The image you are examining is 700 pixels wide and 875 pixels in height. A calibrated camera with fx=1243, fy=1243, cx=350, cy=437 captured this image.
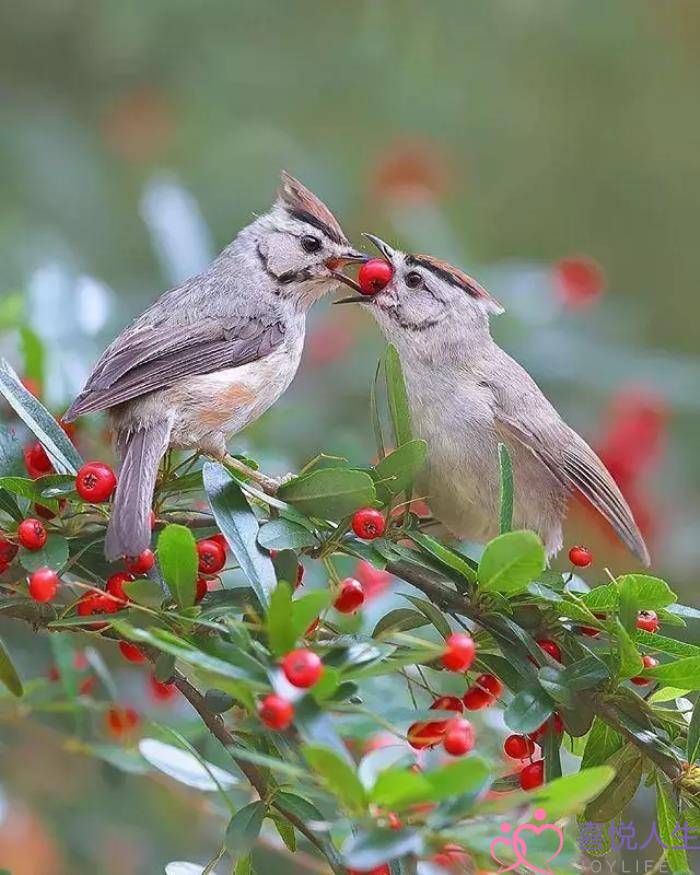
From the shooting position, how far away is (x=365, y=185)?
5301 millimetres

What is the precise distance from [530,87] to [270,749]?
15.1 ft

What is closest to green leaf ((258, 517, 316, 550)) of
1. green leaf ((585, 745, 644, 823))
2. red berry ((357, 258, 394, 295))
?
green leaf ((585, 745, 644, 823))

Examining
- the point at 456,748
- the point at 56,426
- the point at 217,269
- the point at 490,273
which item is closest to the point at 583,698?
the point at 456,748

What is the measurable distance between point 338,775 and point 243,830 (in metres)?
0.38

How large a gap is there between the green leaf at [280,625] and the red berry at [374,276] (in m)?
1.75

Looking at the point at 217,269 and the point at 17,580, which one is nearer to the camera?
the point at 17,580

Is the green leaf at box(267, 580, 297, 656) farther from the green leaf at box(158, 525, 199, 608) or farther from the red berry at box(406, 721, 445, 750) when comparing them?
the red berry at box(406, 721, 445, 750)

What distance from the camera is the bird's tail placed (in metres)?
1.83

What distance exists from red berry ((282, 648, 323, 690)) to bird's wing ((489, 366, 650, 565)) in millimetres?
1543

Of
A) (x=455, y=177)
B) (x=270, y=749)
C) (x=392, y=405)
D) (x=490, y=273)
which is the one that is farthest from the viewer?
(x=455, y=177)

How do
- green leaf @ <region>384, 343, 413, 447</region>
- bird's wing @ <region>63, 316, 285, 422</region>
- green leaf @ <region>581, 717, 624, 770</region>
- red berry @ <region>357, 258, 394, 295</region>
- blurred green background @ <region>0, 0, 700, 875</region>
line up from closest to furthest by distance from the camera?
green leaf @ <region>581, 717, 624, 770</region> → green leaf @ <region>384, 343, 413, 447</region> → bird's wing @ <region>63, 316, 285, 422</region> → red berry @ <region>357, 258, 394, 295</region> → blurred green background @ <region>0, 0, 700, 875</region>

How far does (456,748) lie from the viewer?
1690 mm

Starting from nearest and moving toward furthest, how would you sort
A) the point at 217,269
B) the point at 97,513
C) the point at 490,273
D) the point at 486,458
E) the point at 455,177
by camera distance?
the point at 97,513, the point at 486,458, the point at 217,269, the point at 490,273, the point at 455,177

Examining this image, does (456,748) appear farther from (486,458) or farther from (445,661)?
(486,458)
